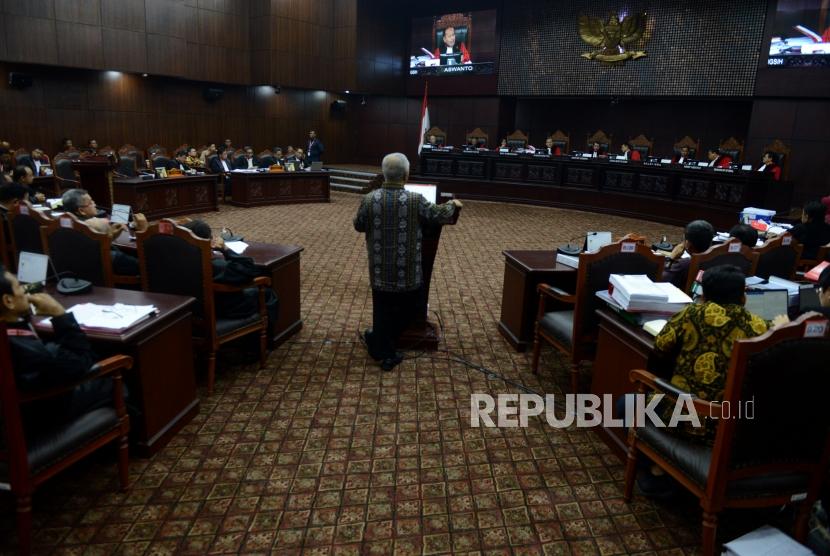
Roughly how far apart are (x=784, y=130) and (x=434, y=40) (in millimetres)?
8861

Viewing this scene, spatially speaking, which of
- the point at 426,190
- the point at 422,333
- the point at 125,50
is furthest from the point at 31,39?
the point at 422,333

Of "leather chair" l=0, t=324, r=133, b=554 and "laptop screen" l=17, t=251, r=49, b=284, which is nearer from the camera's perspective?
"leather chair" l=0, t=324, r=133, b=554

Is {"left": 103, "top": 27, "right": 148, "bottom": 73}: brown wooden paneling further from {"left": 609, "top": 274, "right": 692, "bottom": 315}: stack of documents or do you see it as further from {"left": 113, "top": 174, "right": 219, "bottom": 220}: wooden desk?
{"left": 609, "top": 274, "right": 692, "bottom": 315}: stack of documents

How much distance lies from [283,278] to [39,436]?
2132mm

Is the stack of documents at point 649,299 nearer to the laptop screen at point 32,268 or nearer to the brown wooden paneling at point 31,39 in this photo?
the laptop screen at point 32,268

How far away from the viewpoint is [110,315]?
2586 millimetres

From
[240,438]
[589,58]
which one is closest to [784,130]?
[589,58]

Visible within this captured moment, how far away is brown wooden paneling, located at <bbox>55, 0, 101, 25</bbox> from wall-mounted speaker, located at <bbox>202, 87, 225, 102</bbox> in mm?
2968

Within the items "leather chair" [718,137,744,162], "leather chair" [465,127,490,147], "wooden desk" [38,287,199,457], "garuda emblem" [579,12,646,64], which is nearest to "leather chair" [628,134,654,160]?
"leather chair" [718,137,744,162]

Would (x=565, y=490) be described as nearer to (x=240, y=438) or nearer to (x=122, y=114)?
(x=240, y=438)

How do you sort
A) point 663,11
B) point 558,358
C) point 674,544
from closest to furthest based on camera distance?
point 674,544 < point 558,358 < point 663,11

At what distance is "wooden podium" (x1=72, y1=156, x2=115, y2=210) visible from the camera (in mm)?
8156

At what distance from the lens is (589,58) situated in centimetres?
1225

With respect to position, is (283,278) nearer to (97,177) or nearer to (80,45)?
(97,177)
